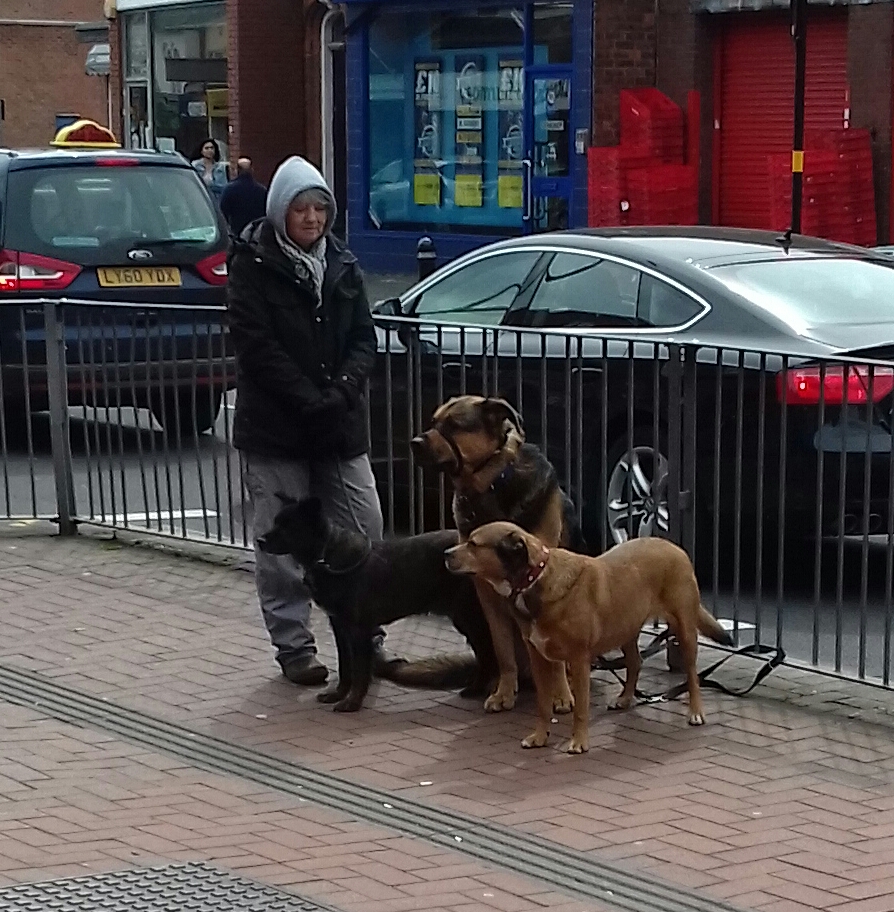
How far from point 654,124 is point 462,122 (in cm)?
415

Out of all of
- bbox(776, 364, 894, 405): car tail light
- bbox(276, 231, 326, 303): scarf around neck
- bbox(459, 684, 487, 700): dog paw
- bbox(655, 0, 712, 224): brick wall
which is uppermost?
bbox(655, 0, 712, 224): brick wall

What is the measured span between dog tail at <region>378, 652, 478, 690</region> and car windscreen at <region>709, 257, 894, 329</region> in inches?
98.7

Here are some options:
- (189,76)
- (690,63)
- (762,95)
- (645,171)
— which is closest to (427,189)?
(645,171)

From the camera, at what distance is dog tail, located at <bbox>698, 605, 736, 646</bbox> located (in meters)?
6.98

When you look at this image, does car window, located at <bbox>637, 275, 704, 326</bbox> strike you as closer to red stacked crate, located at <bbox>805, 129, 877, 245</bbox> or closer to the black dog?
the black dog

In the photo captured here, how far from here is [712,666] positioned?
730cm

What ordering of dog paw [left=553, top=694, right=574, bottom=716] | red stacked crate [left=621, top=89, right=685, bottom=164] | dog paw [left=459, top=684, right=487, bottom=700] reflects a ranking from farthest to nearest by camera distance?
red stacked crate [left=621, top=89, right=685, bottom=164], dog paw [left=459, top=684, right=487, bottom=700], dog paw [left=553, top=694, right=574, bottom=716]

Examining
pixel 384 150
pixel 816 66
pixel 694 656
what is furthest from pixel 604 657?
pixel 384 150

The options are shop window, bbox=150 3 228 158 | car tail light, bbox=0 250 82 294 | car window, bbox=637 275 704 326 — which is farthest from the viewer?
shop window, bbox=150 3 228 158

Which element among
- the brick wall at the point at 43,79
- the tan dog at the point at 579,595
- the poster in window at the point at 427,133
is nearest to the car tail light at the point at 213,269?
the tan dog at the point at 579,595

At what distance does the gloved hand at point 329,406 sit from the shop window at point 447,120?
65.7 feet

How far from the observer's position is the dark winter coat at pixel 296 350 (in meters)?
7.28

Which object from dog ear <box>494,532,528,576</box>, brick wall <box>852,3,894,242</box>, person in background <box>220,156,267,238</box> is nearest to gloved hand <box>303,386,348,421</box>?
dog ear <box>494,532,528,576</box>

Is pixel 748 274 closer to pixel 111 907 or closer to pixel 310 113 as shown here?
pixel 111 907
